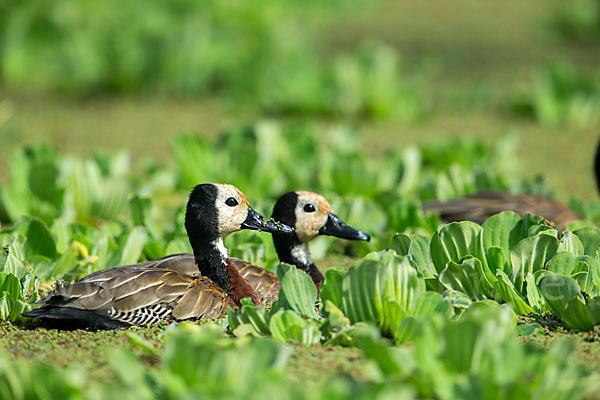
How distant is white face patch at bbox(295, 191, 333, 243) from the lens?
3584 millimetres

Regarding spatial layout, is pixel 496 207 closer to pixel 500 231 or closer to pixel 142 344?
pixel 500 231

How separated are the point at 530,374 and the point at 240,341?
789mm

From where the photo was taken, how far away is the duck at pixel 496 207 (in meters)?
4.06

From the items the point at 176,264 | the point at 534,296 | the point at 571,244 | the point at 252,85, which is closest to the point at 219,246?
the point at 176,264

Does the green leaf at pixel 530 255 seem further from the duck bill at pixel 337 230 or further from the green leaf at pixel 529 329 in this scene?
the duck bill at pixel 337 230

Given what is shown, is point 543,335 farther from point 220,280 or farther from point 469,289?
point 220,280

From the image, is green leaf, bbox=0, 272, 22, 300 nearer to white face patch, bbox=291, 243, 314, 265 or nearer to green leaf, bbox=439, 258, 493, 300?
white face patch, bbox=291, 243, 314, 265

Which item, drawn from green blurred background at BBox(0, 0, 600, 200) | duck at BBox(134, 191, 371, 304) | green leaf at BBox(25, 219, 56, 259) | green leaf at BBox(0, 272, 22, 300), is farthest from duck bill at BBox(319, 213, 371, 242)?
green blurred background at BBox(0, 0, 600, 200)

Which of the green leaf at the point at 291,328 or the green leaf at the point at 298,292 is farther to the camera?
the green leaf at the point at 298,292

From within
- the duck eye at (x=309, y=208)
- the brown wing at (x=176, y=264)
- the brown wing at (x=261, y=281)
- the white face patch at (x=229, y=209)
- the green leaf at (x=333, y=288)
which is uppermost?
the white face patch at (x=229, y=209)

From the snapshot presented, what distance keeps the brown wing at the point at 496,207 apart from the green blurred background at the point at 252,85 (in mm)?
802

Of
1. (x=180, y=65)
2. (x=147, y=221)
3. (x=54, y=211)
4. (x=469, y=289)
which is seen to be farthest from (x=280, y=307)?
(x=180, y=65)

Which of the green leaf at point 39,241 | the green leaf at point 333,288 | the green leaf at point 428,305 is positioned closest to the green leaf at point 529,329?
the green leaf at point 428,305

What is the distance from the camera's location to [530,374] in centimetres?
230
